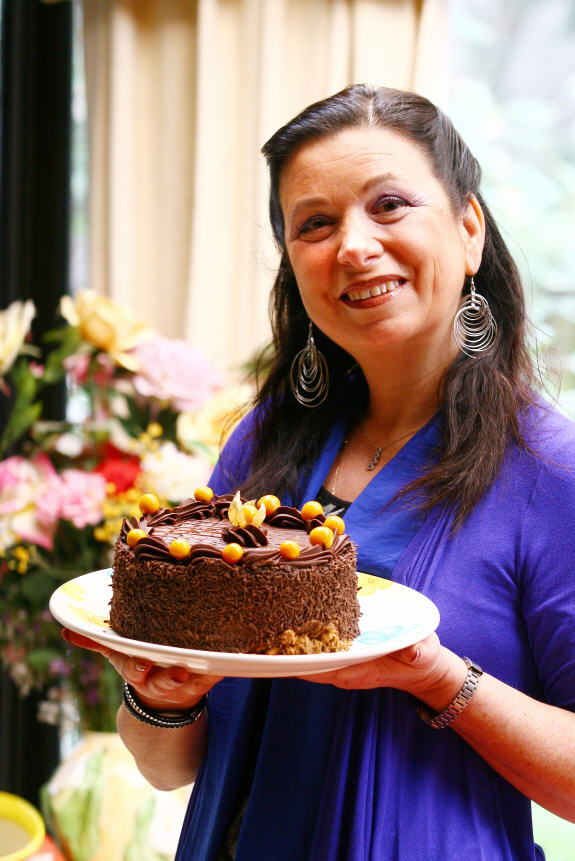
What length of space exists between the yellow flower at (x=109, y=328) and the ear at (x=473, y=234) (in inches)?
31.0

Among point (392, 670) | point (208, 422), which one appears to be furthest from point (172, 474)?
point (392, 670)

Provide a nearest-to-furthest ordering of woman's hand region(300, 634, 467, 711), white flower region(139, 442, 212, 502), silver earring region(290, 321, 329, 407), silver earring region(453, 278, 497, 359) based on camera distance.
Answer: woman's hand region(300, 634, 467, 711)
silver earring region(453, 278, 497, 359)
silver earring region(290, 321, 329, 407)
white flower region(139, 442, 212, 502)

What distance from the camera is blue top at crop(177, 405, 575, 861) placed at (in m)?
1.04

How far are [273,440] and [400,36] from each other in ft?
4.48

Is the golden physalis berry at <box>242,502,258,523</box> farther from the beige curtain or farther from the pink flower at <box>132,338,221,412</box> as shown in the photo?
the beige curtain

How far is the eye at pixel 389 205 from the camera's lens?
1159 millimetres

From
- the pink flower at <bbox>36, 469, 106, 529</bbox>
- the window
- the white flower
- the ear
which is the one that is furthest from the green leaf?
the window

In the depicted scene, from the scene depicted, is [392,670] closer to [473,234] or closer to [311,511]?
[311,511]

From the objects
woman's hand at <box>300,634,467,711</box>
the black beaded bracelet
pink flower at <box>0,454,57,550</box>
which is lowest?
pink flower at <box>0,454,57,550</box>

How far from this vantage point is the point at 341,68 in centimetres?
234

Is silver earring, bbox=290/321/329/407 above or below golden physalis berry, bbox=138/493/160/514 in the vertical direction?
above

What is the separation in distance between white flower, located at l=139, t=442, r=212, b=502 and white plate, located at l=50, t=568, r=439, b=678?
496 mm

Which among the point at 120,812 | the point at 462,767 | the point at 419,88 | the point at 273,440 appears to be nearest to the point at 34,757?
the point at 120,812

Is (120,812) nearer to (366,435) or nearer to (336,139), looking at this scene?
(366,435)
